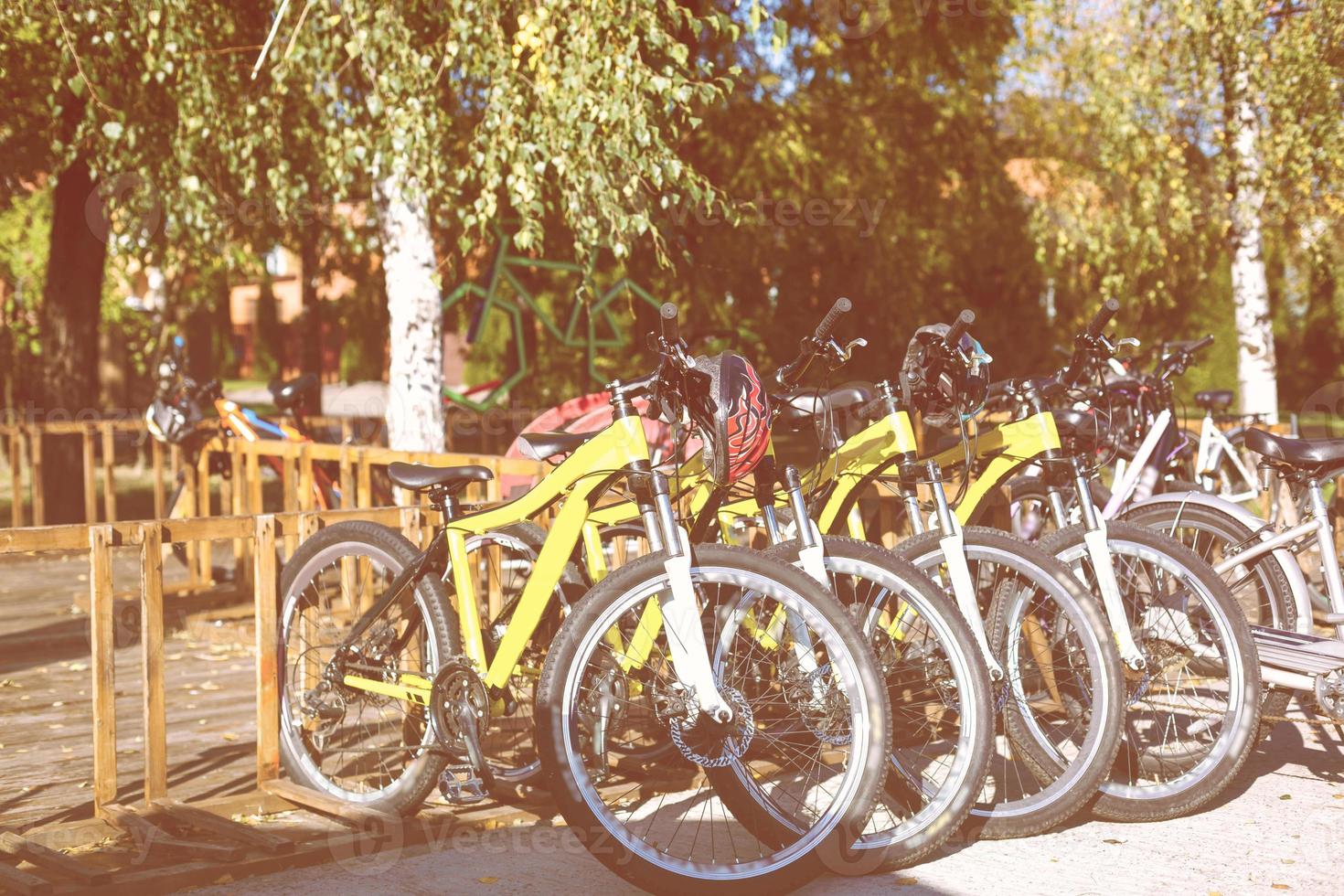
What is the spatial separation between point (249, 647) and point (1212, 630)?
504 centimetres

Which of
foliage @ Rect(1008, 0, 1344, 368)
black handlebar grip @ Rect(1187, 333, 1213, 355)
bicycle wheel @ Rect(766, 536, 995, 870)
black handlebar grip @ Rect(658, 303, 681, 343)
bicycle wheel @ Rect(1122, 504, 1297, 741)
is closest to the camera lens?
black handlebar grip @ Rect(658, 303, 681, 343)

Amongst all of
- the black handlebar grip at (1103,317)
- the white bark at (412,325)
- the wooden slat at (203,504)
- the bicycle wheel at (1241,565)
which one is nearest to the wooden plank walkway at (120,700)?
the wooden slat at (203,504)

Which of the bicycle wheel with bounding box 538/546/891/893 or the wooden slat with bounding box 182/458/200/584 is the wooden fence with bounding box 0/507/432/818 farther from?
the wooden slat with bounding box 182/458/200/584

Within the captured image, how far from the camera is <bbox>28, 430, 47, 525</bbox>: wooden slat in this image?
12336 millimetres

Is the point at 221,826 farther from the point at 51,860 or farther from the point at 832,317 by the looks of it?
the point at 832,317

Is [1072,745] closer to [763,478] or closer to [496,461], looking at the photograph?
[763,478]

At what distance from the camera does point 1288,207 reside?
1412 centimetres

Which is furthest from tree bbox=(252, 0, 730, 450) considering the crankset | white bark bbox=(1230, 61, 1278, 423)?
white bark bbox=(1230, 61, 1278, 423)

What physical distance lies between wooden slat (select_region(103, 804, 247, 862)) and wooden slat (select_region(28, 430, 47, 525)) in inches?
329

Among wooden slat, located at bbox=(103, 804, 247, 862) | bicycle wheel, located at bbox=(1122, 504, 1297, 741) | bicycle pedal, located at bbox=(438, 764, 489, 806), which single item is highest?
bicycle wheel, located at bbox=(1122, 504, 1297, 741)

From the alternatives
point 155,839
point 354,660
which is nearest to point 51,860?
point 155,839

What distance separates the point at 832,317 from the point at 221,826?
7.57ft

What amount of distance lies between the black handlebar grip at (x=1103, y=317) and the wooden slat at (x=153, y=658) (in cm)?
295

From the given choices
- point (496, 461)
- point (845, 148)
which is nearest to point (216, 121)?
point (496, 461)
